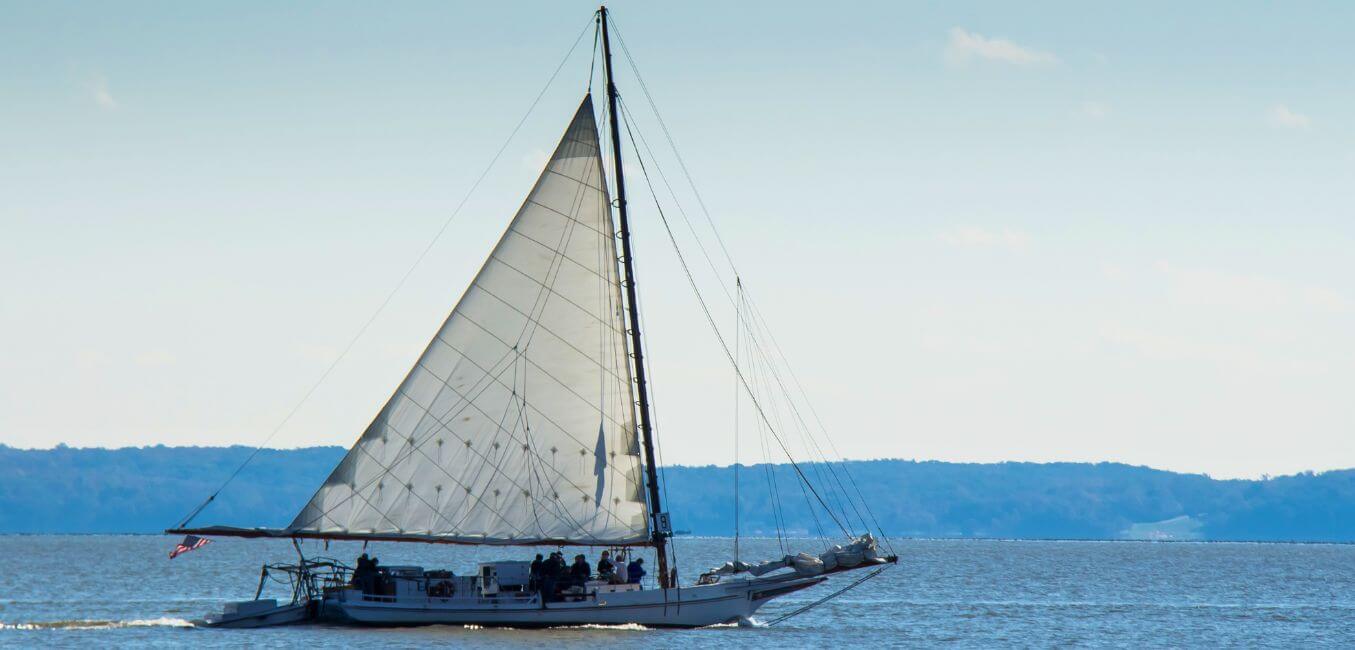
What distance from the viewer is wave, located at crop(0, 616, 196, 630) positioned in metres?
58.5

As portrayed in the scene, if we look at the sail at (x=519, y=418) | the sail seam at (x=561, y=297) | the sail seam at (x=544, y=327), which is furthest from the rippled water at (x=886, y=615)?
the sail seam at (x=561, y=297)

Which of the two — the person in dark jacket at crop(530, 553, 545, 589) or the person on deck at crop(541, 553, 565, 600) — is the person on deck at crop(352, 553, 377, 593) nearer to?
the person in dark jacket at crop(530, 553, 545, 589)

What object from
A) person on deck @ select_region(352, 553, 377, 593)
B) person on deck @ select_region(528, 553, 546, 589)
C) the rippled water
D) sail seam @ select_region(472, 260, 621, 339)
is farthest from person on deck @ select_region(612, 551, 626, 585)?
person on deck @ select_region(352, 553, 377, 593)

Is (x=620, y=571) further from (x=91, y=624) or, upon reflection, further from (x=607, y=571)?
(x=91, y=624)

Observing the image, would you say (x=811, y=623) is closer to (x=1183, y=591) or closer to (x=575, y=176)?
(x=575, y=176)

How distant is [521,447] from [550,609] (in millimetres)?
5102

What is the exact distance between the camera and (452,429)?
52.1 m

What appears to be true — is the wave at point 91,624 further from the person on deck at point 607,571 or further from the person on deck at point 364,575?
the person on deck at point 607,571

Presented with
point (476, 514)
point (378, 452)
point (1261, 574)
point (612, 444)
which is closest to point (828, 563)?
point (612, 444)

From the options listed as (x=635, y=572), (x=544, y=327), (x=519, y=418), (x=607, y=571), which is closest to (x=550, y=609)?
(x=607, y=571)

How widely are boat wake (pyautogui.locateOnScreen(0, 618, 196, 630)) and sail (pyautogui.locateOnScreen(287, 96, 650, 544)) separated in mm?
10918

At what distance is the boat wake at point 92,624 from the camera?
5844cm

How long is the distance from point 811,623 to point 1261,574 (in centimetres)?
9914

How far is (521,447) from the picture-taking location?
52.2m
